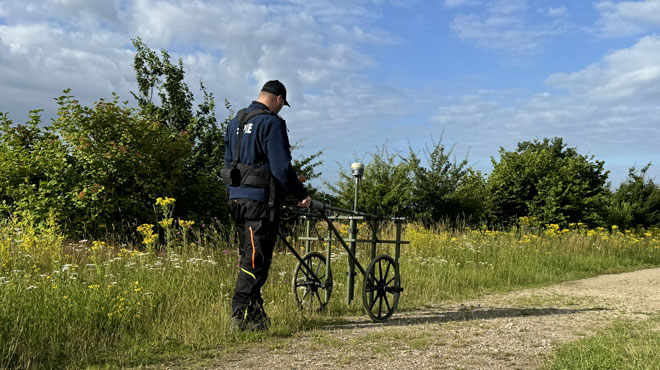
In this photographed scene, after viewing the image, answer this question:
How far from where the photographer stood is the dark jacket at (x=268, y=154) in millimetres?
4867

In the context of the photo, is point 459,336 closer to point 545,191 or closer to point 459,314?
point 459,314

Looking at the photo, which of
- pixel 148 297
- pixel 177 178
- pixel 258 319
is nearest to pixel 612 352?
pixel 258 319

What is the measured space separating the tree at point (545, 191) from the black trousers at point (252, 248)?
47.8ft

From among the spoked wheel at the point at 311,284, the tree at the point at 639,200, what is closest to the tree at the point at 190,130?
the spoked wheel at the point at 311,284

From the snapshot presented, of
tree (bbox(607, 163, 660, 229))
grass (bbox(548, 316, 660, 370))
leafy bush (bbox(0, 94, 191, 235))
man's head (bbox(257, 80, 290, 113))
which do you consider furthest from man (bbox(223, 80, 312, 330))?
tree (bbox(607, 163, 660, 229))

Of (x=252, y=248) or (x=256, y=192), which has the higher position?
(x=256, y=192)

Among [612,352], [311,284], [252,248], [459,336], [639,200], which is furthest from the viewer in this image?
[639,200]

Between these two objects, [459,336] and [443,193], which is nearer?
[459,336]

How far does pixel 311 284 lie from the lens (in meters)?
6.29

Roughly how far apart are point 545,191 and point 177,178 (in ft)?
40.7

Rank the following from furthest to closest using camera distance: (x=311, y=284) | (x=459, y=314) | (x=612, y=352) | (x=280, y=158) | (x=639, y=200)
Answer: (x=639, y=200) < (x=459, y=314) < (x=311, y=284) < (x=280, y=158) < (x=612, y=352)

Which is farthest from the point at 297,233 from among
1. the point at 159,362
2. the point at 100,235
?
the point at 159,362

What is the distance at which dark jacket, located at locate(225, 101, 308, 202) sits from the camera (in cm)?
487

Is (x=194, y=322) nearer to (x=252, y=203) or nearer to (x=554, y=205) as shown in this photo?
(x=252, y=203)
